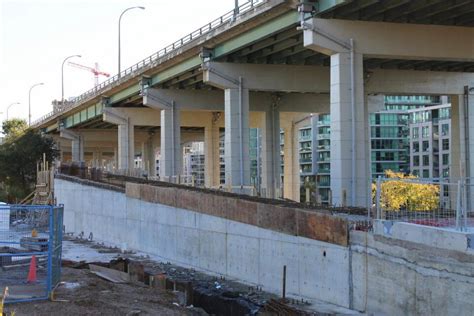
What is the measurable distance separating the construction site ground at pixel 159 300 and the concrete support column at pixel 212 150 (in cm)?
4690

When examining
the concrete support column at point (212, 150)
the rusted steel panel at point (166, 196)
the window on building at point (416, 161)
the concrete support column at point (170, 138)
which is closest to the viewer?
the rusted steel panel at point (166, 196)

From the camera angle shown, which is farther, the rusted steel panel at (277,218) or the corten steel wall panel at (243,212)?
the corten steel wall panel at (243,212)

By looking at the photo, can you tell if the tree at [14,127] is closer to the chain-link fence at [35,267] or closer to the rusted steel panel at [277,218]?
the chain-link fence at [35,267]

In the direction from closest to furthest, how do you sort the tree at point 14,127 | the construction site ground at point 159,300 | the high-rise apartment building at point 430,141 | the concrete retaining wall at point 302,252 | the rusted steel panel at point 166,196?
the concrete retaining wall at point 302,252
the construction site ground at point 159,300
the rusted steel panel at point 166,196
the tree at point 14,127
the high-rise apartment building at point 430,141

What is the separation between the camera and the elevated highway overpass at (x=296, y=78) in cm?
2936

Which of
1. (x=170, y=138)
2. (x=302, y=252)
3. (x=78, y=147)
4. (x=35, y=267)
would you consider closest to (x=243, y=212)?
(x=302, y=252)

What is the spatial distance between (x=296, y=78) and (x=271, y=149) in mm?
16760

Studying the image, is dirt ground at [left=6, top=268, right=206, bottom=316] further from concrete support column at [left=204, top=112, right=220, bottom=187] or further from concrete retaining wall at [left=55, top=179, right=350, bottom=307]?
concrete support column at [left=204, top=112, right=220, bottom=187]

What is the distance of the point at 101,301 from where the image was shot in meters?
15.6

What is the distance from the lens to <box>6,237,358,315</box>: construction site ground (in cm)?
1476

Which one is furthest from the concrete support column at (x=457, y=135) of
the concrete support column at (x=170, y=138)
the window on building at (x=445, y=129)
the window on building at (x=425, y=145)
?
the window on building at (x=425, y=145)

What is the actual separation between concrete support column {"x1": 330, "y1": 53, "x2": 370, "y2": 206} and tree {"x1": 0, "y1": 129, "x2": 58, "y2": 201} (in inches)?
2215

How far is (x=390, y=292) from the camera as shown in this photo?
1479cm

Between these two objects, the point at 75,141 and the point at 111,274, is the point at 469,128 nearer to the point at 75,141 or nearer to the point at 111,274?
the point at 111,274
